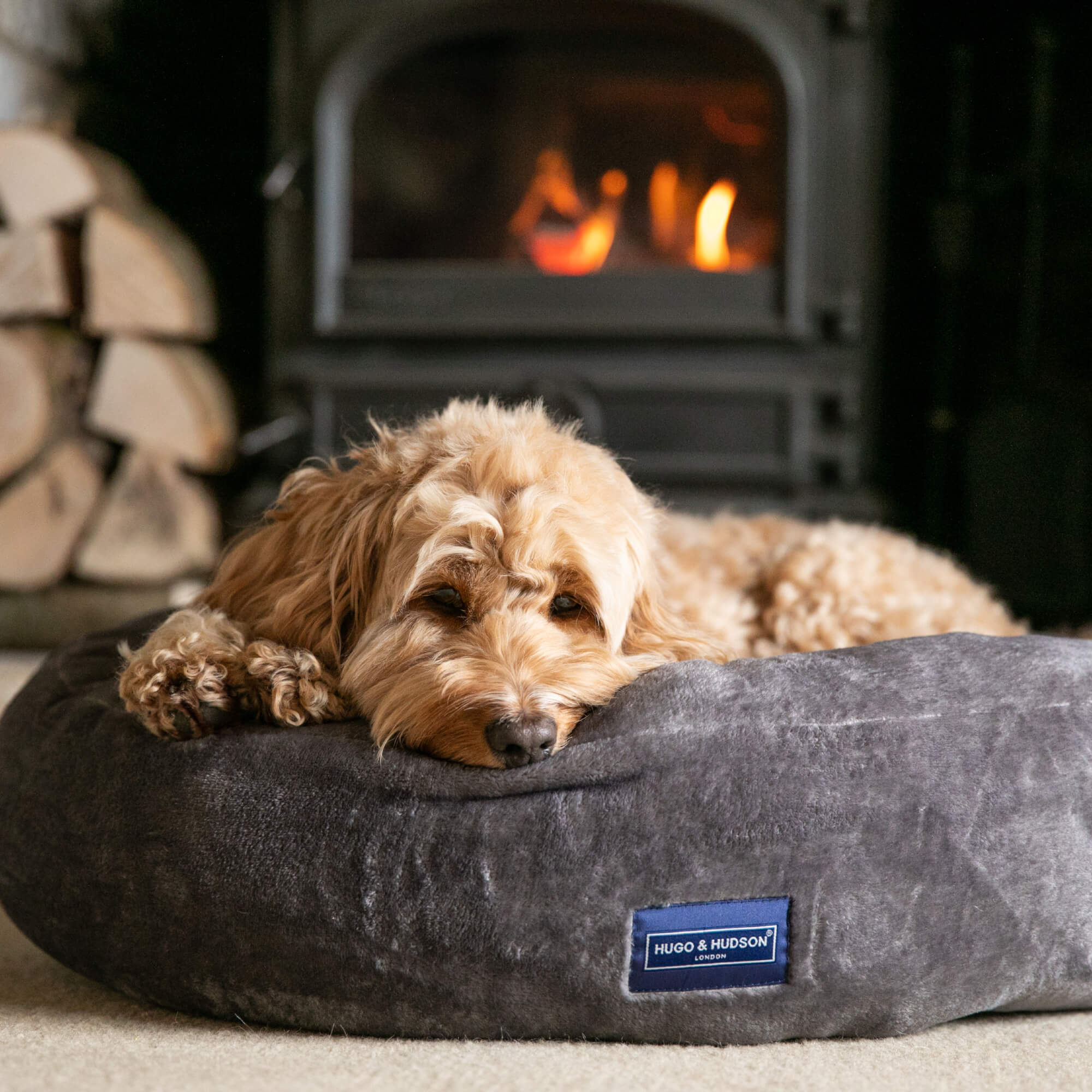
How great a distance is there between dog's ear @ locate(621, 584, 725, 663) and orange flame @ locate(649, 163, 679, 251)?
2254 millimetres

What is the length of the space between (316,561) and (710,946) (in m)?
0.79

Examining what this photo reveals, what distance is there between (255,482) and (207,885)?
2.62 metres

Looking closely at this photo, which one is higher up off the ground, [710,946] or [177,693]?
[177,693]

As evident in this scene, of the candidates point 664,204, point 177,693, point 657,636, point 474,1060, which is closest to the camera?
point 474,1060

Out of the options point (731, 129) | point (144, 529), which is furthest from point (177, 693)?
point (731, 129)

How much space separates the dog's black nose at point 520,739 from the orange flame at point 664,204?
8.82 feet

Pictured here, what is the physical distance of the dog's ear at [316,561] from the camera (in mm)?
1717

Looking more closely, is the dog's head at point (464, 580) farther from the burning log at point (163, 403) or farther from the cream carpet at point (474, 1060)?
the burning log at point (163, 403)

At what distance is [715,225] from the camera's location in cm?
377

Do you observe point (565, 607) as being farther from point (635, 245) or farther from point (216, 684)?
point (635, 245)

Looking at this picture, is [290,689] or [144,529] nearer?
[290,689]

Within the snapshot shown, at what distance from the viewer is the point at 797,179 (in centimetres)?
356

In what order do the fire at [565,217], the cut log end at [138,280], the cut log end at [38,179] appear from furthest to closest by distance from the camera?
the fire at [565,217] → the cut log end at [138,280] → the cut log end at [38,179]

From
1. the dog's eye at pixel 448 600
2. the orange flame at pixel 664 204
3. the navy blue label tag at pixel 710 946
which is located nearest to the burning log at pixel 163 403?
the orange flame at pixel 664 204
